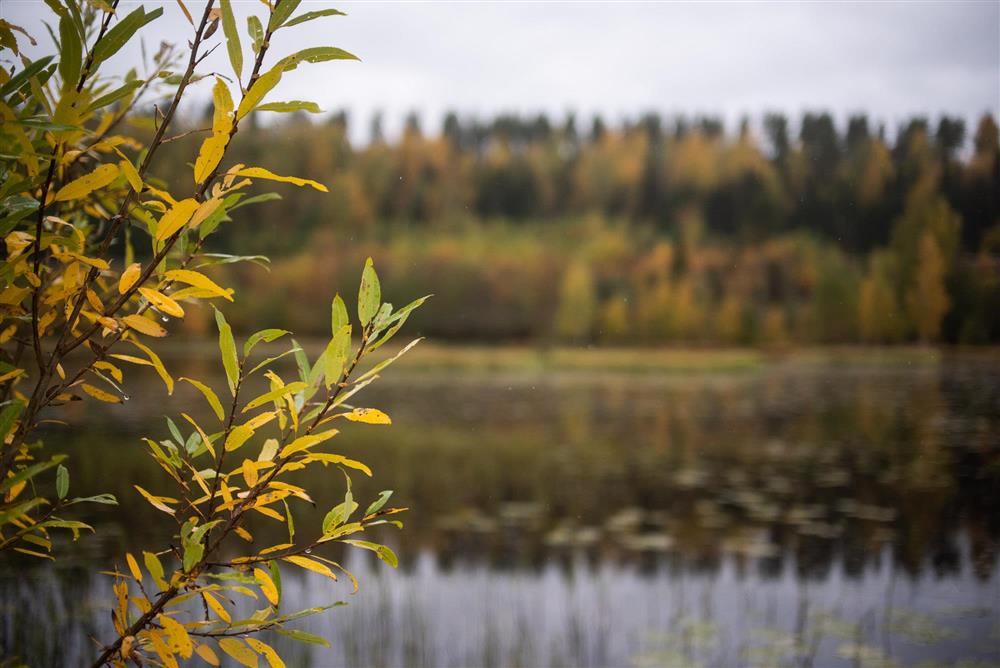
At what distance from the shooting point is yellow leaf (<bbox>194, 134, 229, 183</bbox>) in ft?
1.90

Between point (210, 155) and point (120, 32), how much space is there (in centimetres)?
13

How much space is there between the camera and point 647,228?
4.28m

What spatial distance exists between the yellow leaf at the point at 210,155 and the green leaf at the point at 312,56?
0.08 metres

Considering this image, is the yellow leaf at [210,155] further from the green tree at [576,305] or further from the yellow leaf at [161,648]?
the green tree at [576,305]

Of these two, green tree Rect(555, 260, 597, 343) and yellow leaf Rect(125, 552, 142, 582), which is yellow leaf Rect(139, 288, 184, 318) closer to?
yellow leaf Rect(125, 552, 142, 582)

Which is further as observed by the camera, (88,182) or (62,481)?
(62,481)

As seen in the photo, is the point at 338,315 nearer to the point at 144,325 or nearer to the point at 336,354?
the point at 336,354

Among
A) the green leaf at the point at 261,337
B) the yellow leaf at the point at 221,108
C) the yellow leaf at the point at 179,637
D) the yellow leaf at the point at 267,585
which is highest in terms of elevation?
the yellow leaf at the point at 221,108

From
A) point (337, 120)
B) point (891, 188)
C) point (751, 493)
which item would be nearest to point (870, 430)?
point (751, 493)

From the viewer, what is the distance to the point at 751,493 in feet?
16.1

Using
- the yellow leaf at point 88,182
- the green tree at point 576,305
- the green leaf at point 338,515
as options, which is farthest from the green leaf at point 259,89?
the green tree at point 576,305

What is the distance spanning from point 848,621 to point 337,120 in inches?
120

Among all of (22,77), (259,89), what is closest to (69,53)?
(22,77)

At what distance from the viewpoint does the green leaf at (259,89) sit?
1.95ft
